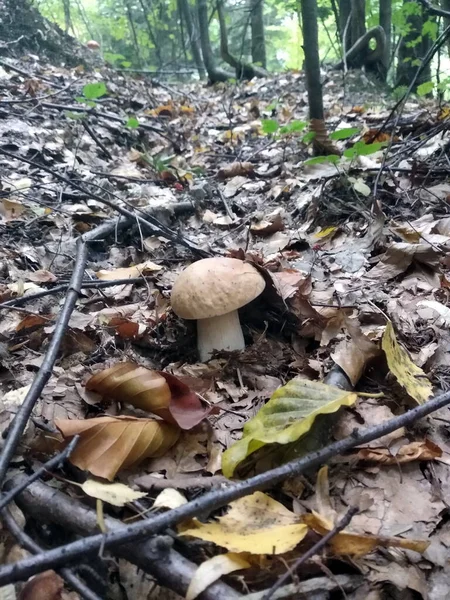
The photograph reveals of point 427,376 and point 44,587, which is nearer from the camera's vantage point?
point 44,587

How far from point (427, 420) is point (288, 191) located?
3.28 m

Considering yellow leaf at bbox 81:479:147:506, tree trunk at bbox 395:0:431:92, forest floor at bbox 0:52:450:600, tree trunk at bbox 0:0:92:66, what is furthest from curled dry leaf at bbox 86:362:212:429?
tree trunk at bbox 0:0:92:66

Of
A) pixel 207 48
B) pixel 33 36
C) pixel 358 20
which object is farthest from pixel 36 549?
pixel 207 48

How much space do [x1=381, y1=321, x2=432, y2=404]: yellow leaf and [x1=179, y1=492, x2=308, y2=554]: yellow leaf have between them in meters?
0.71

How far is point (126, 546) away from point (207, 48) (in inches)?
506

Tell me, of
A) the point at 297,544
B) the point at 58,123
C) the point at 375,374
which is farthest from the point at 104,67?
the point at 297,544

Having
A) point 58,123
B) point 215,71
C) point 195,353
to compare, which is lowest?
point 195,353

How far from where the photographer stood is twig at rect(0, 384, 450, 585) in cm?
112

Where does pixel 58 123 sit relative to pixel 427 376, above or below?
above

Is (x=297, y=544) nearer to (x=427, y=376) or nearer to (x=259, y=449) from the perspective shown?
(x=259, y=449)

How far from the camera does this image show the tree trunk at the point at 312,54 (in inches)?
175

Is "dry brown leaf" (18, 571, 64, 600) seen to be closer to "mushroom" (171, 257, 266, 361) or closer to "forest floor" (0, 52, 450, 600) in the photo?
"forest floor" (0, 52, 450, 600)

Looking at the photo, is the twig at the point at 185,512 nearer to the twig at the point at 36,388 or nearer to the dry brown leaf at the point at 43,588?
the dry brown leaf at the point at 43,588

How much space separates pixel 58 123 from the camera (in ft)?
21.2
